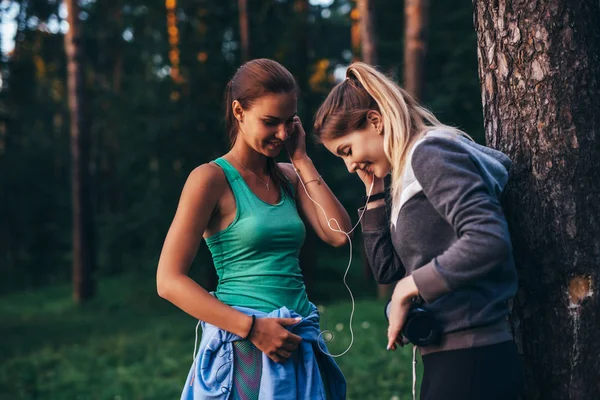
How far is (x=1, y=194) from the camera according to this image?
27.2m

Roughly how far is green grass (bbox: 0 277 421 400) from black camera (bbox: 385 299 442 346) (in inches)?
136

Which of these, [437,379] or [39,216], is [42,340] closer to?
[437,379]

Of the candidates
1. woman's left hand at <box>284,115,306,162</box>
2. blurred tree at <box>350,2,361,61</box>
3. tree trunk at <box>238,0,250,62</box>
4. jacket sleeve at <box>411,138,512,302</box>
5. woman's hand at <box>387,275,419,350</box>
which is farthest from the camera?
blurred tree at <box>350,2,361,61</box>

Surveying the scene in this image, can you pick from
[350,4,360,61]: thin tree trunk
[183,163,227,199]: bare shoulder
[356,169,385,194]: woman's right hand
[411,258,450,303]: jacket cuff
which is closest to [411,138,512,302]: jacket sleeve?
[411,258,450,303]: jacket cuff

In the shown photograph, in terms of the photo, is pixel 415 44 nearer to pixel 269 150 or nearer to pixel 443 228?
pixel 269 150

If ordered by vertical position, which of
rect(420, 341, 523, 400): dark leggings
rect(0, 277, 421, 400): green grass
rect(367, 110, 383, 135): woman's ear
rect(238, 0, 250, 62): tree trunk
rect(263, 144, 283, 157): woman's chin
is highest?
rect(238, 0, 250, 62): tree trunk

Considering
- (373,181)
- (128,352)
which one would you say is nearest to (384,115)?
(373,181)

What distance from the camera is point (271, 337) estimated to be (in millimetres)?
3004

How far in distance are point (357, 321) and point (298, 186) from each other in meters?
7.45

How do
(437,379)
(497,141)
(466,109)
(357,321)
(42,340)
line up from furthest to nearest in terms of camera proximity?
(466,109)
(42,340)
(357,321)
(497,141)
(437,379)

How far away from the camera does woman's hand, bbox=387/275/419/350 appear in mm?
2578

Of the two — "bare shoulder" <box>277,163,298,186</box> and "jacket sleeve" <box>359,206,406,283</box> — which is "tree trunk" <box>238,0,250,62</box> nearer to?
"bare shoulder" <box>277,163,298,186</box>

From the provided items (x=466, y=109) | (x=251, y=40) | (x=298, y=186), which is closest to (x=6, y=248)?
(x=251, y=40)

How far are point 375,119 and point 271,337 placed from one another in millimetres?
956
